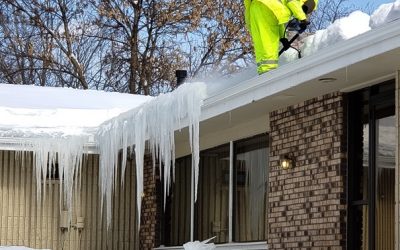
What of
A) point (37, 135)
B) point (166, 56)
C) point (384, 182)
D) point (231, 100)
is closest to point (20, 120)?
point (37, 135)

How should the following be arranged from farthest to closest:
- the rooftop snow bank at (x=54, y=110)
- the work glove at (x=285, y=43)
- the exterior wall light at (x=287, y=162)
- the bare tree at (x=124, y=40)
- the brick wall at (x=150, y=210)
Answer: the bare tree at (x=124, y=40) → the brick wall at (x=150, y=210) → the rooftop snow bank at (x=54, y=110) → the exterior wall light at (x=287, y=162) → the work glove at (x=285, y=43)

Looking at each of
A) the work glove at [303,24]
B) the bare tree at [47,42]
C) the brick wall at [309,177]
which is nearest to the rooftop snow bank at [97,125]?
the brick wall at [309,177]

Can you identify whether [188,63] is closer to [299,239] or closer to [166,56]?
[166,56]

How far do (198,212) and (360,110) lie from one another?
438 centimetres

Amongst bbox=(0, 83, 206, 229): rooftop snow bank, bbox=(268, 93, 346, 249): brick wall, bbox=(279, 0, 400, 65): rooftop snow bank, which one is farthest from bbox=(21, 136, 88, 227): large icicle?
bbox=(279, 0, 400, 65): rooftop snow bank

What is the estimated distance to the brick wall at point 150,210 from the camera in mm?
14008

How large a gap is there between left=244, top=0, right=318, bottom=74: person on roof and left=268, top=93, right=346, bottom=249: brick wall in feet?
2.21

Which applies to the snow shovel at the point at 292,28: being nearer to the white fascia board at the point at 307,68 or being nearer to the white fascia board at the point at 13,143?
the white fascia board at the point at 307,68

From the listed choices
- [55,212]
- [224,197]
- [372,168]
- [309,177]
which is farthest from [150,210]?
[372,168]

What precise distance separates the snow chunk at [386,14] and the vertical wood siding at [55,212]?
23.7 ft

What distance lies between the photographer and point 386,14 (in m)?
7.71

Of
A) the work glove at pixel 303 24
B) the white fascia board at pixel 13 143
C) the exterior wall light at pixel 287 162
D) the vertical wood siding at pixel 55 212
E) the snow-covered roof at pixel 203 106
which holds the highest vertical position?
the work glove at pixel 303 24

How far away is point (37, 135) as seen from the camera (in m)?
13.5

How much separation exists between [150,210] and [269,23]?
5534mm
